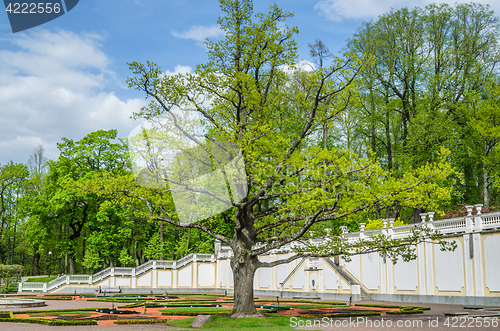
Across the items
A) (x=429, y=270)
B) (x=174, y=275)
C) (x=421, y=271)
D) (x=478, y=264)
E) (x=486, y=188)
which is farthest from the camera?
(x=174, y=275)

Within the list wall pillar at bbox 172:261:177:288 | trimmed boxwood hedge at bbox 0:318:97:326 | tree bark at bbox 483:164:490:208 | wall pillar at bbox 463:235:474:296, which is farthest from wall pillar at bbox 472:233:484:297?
wall pillar at bbox 172:261:177:288

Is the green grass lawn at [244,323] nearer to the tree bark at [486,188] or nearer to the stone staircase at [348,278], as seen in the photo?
the stone staircase at [348,278]

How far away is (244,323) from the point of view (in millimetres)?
15211

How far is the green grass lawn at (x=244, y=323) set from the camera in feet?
47.1

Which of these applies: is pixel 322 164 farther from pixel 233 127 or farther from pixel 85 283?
pixel 85 283

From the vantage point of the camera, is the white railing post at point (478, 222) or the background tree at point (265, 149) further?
the white railing post at point (478, 222)

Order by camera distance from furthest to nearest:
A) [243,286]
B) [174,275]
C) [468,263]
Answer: [174,275]
[468,263]
[243,286]

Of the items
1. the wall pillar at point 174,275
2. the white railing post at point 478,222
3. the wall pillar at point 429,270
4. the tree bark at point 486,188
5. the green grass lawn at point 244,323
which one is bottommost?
the wall pillar at point 174,275

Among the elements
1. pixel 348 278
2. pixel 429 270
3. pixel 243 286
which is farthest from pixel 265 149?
pixel 348 278

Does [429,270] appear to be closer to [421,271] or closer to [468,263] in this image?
[421,271]

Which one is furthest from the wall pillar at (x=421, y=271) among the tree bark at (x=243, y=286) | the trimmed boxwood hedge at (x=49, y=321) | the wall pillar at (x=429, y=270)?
the trimmed boxwood hedge at (x=49, y=321)

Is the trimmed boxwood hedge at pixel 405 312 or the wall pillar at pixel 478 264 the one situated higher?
the wall pillar at pixel 478 264

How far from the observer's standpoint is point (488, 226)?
73.8ft

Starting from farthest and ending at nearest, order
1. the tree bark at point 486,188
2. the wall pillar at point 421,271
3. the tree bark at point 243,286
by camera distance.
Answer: the tree bark at point 486,188, the wall pillar at point 421,271, the tree bark at point 243,286
